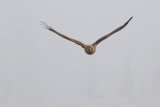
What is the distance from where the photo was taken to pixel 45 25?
21641 millimetres

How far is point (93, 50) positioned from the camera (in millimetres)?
20688

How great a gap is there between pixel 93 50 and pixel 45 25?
4.59m

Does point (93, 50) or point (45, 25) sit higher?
point (45, 25)
